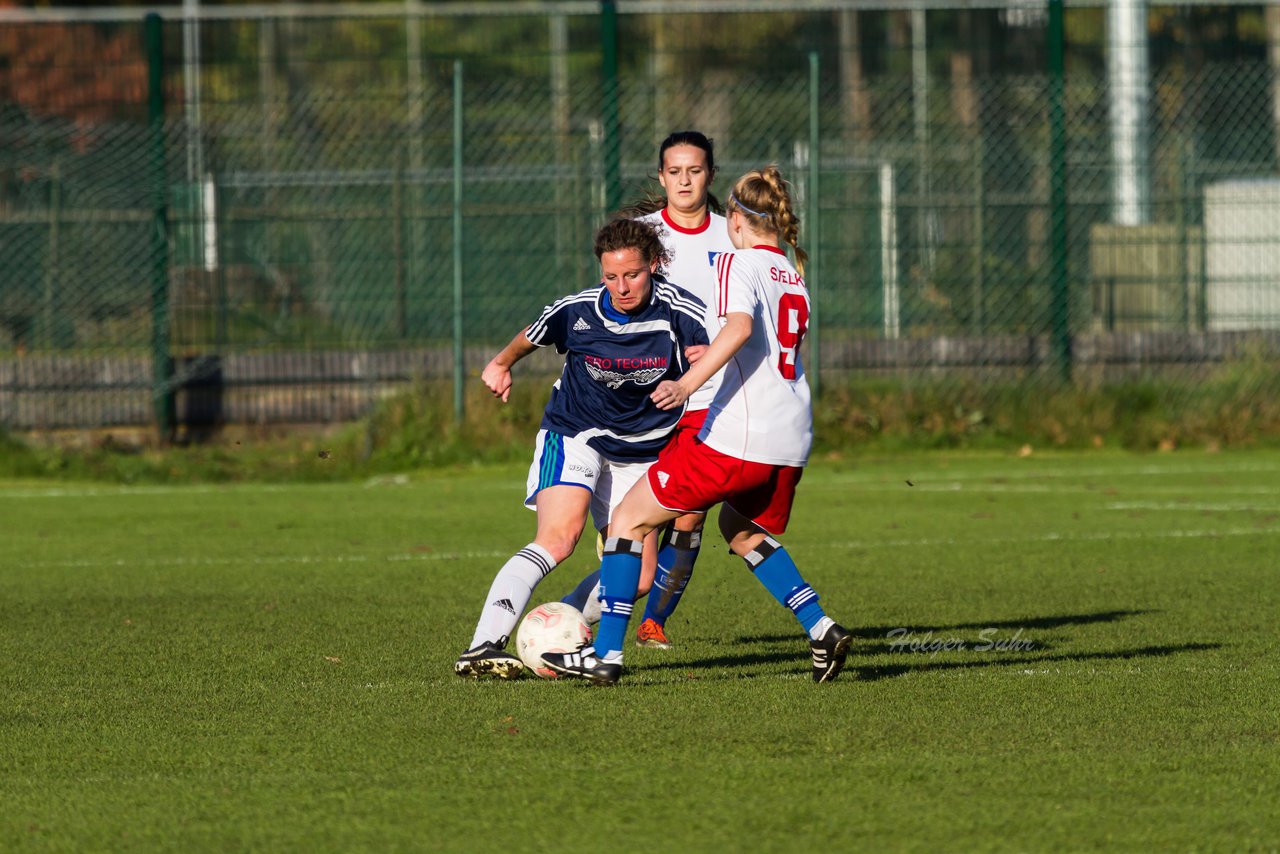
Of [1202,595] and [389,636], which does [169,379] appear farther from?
[1202,595]

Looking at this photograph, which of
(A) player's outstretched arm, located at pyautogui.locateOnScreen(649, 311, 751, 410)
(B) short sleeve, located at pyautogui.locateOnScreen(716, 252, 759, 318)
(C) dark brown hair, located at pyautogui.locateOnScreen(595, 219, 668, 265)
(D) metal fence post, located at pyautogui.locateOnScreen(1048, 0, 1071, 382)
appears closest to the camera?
(A) player's outstretched arm, located at pyautogui.locateOnScreen(649, 311, 751, 410)

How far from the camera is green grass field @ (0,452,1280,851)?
4.14 metres

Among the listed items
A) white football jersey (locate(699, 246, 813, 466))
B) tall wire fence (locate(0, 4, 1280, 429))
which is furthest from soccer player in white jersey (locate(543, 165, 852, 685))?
tall wire fence (locate(0, 4, 1280, 429))

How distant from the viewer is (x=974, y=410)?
14.3 meters

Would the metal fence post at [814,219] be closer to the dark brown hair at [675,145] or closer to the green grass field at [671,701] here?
the green grass field at [671,701]

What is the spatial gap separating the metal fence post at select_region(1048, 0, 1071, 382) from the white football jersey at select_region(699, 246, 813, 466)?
30.3ft

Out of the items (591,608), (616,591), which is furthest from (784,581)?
(591,608)

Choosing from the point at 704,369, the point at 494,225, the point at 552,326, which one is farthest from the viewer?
the point at 494,225

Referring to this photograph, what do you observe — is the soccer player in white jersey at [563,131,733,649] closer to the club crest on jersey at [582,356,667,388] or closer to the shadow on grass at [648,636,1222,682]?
the shadow on grass at [648,636,1222,682]

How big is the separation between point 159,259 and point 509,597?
356 inches

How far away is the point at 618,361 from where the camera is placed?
6.08 metres

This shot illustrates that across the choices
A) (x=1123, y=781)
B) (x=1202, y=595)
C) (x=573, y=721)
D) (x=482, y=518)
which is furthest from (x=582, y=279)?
(x=1123, y=781)

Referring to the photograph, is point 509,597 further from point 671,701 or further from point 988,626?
point 988,626

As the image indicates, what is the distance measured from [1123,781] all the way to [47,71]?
2048cm
